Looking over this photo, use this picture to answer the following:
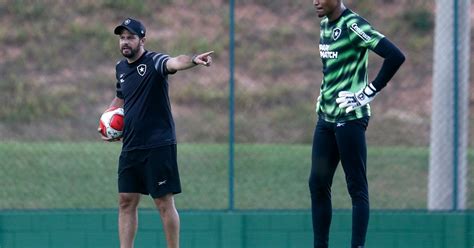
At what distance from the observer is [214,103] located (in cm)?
1073

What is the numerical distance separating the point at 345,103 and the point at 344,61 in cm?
31

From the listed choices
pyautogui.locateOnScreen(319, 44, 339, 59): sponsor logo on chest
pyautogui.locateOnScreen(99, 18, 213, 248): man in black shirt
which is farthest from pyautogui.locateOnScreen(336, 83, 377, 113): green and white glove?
pyautogui.locateOnScreen(99, 18, 213, 248): man in black shirt

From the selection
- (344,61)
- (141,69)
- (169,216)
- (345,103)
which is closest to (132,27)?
(141,69)

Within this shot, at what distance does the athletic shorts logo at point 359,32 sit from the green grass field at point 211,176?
2729 millimetres

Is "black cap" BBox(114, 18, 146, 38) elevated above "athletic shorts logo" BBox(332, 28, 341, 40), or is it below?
above

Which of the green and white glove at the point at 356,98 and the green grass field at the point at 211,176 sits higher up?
the green and white glove at the point at 356,98

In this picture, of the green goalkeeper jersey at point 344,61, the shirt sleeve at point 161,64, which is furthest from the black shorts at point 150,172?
the green goalkeeper jersey at point 344,61

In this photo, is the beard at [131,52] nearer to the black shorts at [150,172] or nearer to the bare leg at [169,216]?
the black shorts at [150,172]

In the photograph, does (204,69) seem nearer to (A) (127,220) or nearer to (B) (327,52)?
(A) (127,220)

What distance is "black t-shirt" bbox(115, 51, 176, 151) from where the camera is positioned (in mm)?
7590

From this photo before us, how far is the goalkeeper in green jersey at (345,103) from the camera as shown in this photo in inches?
279

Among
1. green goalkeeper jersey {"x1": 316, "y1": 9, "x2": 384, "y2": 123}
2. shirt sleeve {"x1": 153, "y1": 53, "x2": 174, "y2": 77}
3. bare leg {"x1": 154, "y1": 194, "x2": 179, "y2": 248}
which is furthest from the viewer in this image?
bare leg {"x1": 154, "y1": 194, "x2": 179, "y2": 248}

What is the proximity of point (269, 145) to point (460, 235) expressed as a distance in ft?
7.41

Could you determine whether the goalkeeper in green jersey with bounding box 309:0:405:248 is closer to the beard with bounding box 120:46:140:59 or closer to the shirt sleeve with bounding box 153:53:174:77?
the shirt sleeve with bounding box 153:53:174:77
